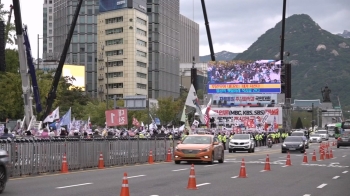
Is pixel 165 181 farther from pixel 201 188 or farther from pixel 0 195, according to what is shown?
pixel 0 195

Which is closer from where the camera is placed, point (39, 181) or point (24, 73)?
point (39, 181)

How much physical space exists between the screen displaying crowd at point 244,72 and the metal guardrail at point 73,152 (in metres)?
45.0

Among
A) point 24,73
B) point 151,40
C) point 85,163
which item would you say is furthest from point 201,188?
point 151,40

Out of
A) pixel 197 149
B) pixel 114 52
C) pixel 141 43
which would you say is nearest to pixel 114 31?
pixel 114 52

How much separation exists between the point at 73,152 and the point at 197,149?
6936 mm

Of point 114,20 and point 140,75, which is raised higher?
point 114,20

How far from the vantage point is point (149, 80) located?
132m

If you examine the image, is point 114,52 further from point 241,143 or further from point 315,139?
point 241,143

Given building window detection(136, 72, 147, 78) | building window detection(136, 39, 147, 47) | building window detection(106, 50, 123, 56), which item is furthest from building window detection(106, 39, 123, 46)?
building window detection(136, 72, 147, 78)

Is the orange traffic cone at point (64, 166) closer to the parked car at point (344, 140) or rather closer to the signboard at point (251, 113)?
the parked car at point (344, 140)

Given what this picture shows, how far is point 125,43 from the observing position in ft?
402

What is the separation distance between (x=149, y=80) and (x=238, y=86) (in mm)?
51262

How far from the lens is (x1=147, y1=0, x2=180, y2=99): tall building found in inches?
5157

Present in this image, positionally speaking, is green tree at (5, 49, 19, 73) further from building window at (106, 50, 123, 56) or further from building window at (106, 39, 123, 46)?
building window at (106, 50, 123, 56)
